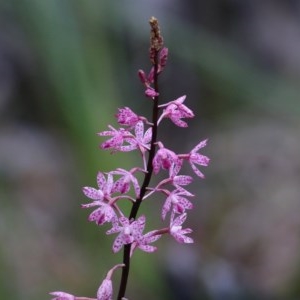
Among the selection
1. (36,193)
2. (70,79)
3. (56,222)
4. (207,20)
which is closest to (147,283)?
(70,79)

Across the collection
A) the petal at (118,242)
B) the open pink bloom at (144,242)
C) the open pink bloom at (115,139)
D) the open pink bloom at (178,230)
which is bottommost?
the petal at (118,242)

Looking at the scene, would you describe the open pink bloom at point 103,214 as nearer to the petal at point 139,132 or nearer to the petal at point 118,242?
the petal at point 118,242

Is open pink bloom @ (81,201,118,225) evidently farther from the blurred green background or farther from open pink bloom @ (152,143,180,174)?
the blurred green background

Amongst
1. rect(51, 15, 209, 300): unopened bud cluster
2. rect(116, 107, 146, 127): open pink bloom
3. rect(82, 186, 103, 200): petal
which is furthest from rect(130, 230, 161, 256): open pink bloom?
rect(116, 107, 146, 127): open pink bloom

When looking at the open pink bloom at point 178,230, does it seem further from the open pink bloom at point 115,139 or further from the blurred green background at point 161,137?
the blurred green background at point 161,137

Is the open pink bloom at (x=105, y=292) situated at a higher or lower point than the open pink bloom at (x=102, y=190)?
lower

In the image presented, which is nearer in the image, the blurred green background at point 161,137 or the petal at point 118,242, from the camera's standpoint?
the petal at point 118,242

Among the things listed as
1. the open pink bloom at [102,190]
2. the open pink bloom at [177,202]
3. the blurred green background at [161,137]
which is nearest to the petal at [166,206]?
the open pink bloom at [177,202]
